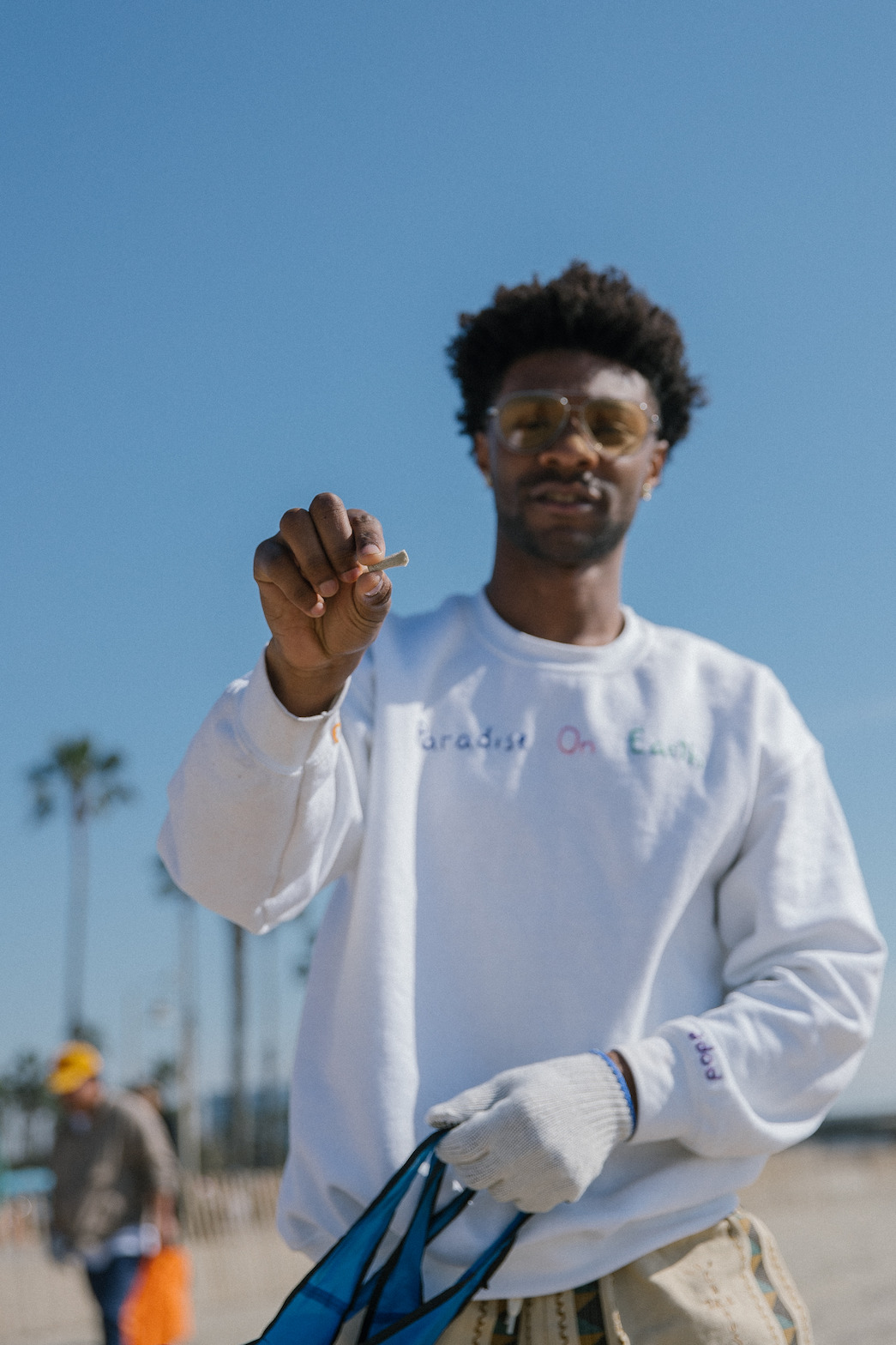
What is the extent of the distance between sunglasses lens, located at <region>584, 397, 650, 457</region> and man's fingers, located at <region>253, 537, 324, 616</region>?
3.08 ft

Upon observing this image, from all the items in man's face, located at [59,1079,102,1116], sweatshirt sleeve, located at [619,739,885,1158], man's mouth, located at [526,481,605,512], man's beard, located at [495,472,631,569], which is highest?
man's mouth, located at [526,481,605,512]

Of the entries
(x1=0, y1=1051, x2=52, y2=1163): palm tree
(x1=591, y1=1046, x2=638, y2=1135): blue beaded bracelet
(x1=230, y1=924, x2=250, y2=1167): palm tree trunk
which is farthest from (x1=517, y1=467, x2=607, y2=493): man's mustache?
(x1=0, y1=1051, x2=52, y2=1163): palm tree

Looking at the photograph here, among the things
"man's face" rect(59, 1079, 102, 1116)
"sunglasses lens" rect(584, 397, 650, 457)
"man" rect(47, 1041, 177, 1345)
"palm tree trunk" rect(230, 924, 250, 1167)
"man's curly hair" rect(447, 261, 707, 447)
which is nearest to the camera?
"sunglasses lens" rect(584, 397, 650, 457)

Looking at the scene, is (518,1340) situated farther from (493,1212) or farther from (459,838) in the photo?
(459,838)

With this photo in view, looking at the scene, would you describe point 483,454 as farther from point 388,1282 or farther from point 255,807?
point 388,1282

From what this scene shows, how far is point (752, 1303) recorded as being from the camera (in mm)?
2057

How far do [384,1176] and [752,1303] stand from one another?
0.61 meters

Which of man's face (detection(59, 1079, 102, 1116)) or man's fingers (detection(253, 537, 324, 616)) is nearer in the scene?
man's fingers (detection(253, 537, 324, 616))

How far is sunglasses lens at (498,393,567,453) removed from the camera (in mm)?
2480

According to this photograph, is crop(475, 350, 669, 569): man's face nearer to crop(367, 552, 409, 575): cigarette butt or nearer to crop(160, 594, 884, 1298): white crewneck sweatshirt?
crop(160, 594, 884, 1298): white crewneck sweatshirt

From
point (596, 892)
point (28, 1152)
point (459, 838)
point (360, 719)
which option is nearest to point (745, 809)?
point (596, 892)

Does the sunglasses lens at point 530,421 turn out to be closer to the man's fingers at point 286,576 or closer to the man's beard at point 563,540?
the man's beard at point 563,540

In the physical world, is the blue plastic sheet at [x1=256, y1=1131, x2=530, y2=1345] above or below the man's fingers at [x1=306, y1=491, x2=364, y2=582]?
below

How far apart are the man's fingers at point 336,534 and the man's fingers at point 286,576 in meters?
0.05
